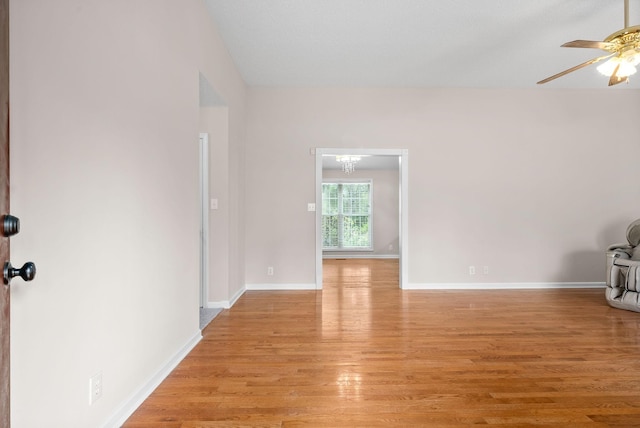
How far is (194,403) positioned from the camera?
6.51 feet

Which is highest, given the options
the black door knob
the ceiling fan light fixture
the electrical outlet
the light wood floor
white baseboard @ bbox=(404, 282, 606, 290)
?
the ceiling fan light fixture

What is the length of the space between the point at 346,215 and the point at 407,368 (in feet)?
23.3

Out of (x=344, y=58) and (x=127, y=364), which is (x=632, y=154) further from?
(x=127, y=364)

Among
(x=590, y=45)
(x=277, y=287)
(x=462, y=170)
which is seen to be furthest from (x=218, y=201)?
(x=590, y=45)

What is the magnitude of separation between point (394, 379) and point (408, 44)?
3353 millimetres

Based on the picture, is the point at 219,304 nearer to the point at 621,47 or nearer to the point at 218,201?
the point at 218,201

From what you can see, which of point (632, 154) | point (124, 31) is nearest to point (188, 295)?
point (124, 31)

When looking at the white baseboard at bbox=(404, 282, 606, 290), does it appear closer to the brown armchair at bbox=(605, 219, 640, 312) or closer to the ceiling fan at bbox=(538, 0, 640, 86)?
the brown armchair at bbox=(605, 219, 640, 312)

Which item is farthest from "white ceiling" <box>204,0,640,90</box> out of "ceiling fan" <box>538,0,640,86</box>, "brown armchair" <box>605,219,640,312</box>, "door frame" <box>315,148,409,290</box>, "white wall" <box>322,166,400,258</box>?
"white wall" <box>322,166,400,258</box>

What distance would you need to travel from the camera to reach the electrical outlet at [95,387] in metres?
1.56

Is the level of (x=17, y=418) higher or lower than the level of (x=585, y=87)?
lower

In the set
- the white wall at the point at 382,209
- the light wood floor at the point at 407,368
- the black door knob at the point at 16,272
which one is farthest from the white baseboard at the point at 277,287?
the white wall at the point at 382,209

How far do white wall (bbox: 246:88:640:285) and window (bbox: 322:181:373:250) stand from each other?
430cm

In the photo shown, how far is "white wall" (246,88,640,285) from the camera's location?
507cm
